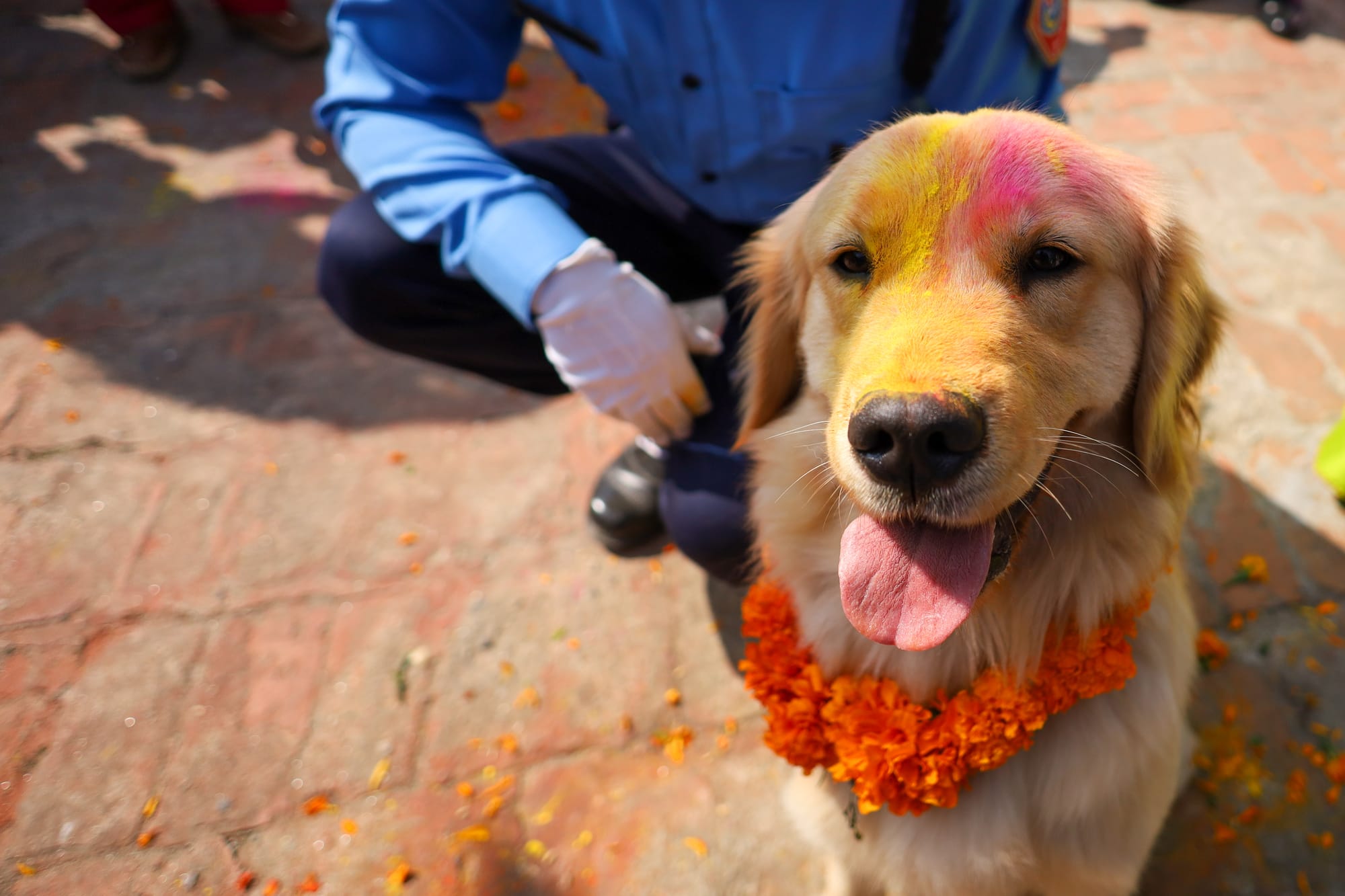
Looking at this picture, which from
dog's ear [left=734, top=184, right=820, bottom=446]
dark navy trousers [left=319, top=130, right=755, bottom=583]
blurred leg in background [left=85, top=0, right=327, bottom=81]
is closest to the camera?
dog's ear [left=734, top=184, right=820, bottom=446]

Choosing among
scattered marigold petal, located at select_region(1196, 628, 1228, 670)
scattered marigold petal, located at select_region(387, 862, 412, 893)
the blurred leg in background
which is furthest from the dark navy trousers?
the blurred leg in background

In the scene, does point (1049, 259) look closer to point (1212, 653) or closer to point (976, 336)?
point (976, 336)

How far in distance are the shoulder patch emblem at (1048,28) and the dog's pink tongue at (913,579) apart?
1.52m

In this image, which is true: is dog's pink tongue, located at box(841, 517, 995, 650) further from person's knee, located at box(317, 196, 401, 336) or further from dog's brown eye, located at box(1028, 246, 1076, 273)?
person's knee, located at box(317, 196, 401, 336)

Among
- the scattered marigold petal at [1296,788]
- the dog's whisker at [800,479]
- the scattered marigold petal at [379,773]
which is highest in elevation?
the dog's whisker at [800,479]

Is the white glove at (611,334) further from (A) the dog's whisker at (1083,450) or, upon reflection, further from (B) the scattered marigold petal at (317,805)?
(B) the scattered marigold petal at (317,805)

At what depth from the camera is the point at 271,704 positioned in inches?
95.7

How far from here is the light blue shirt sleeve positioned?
2053 millimetres

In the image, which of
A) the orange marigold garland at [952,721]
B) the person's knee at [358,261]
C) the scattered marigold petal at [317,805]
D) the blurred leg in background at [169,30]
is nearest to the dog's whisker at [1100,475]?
the orange marigold garland at [952,721]

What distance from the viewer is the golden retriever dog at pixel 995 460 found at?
124 cm

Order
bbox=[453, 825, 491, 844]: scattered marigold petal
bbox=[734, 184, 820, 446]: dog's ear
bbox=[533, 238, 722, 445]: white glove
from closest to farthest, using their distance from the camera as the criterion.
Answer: bbox=[734, 184, 820, 446]: dog's ear
bbox=[533, 238, 722, 445]: white glove
bbox=[453, 825, 491, 844]: scattered marigold petal

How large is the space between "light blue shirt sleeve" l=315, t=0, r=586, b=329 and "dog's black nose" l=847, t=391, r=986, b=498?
3.72 feet

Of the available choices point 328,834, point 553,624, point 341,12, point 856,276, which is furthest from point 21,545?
point 856,276

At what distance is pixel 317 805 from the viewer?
2215mm
